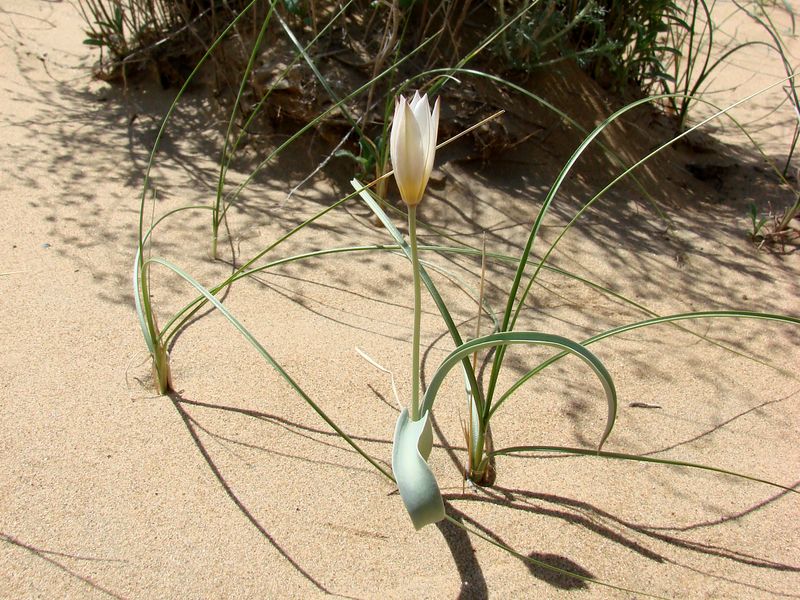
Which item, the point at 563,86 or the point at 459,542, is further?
the point at 563,86

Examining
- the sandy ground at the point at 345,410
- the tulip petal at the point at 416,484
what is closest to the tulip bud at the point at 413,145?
the tulip petal at the point at 416,484

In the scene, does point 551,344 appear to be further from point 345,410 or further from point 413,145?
point 345,410

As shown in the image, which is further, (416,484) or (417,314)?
(417,314)

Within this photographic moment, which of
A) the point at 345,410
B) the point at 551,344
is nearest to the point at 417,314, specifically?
the point at 551,344

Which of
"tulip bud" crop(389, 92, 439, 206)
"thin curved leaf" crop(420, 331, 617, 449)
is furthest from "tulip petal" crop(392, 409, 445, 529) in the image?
"tulip bud" crop(389, 92, 439, 206)

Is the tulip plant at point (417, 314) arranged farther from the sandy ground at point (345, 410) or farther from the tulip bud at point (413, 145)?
the sandy ground at point (345, 410)

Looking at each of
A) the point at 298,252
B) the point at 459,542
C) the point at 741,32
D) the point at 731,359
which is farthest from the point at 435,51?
the point at 741,32

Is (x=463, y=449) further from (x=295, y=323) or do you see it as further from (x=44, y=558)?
(x=44, y=558)

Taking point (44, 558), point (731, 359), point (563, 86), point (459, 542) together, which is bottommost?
point (44, 558)
